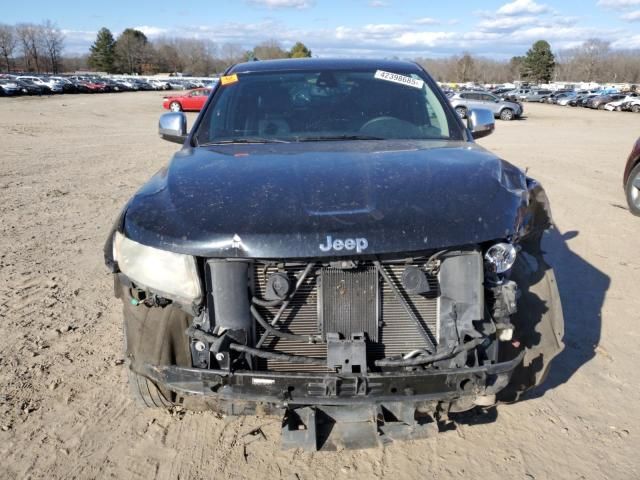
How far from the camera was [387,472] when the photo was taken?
2.72 meters

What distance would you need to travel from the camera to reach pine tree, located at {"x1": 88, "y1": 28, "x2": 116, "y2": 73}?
4742 inches

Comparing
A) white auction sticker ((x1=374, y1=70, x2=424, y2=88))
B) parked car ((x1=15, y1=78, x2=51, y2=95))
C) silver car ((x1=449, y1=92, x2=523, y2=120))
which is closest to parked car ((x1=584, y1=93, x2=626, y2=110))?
silver car ((x1=449, y1=92, x2=523, y2=120))

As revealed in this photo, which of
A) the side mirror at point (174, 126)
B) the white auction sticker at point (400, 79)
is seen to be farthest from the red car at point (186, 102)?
the white auction sticker at point (400, 79)

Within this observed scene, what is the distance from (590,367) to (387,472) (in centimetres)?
175

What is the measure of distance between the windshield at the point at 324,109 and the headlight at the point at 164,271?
132 centimetres

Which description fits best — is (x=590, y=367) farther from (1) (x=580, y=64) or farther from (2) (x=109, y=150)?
(1) (x=580, y=64)

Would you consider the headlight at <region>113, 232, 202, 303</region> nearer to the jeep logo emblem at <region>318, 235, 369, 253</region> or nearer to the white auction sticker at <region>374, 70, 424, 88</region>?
the jeep logo emblem at <region>318, 235, 369, 253</region>

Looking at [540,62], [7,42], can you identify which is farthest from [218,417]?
[7,42]

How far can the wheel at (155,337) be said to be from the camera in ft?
8.30

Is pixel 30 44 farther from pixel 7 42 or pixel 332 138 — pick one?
pixel 332 138

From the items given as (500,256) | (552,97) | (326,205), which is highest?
(326,205)

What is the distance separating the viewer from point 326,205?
2.40 m

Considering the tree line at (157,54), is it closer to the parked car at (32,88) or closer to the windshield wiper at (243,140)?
the parked car at (32,88)

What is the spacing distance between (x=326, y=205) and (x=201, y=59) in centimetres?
14575
